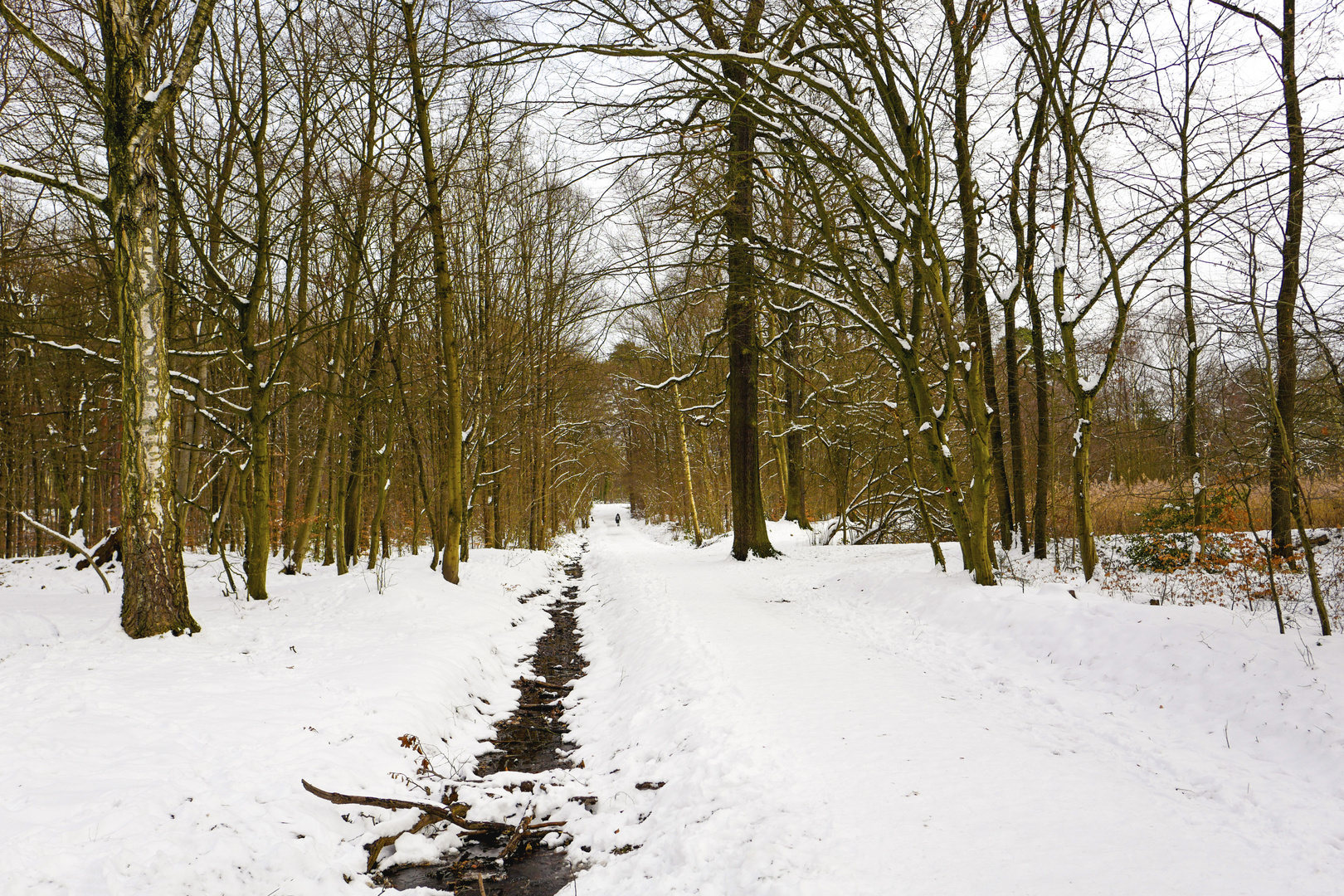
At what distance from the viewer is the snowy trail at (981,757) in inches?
116

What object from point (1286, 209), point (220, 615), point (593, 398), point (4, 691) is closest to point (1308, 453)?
point (1286, 209)

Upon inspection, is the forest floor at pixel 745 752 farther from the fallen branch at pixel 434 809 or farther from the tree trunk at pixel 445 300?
the tree trunk at pixel 445 300

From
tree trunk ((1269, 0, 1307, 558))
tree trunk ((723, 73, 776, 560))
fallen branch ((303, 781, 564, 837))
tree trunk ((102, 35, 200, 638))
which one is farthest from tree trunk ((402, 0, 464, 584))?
tree trunk ((1269, 0, 1307, 558))

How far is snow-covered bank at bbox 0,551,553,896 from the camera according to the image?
2.92 meters

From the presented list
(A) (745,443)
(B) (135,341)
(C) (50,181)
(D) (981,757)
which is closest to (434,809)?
(D) (981,757)

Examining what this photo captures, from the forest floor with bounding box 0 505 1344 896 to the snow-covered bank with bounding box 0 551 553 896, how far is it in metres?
0.02

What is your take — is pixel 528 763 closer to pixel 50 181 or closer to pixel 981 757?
pixel 981 757

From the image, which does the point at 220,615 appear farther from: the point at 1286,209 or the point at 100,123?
the point at 1286,209

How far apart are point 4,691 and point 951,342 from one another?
10.3m

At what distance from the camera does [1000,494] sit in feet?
48.5

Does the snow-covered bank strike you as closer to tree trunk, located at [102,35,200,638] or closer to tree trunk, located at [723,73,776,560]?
tree trunk, located at [102,35,200,638]

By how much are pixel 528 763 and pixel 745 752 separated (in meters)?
1.86

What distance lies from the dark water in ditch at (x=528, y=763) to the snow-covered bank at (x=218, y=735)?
0.77 ft

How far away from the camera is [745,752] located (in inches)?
166
